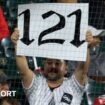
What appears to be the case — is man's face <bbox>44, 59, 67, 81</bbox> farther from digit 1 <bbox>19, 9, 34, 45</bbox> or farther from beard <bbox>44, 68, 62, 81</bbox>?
digit 1 <bbox>19, 9, 34, 45</bbox>

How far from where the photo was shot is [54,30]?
3061 mm

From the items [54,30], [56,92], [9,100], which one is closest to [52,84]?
[56,92]

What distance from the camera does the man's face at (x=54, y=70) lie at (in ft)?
10.3

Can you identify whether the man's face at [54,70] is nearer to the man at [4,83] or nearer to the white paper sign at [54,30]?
the white paper sign at [54,30]

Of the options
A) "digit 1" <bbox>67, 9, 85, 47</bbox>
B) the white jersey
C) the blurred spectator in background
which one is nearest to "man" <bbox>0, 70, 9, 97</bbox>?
the blurred spectator in background

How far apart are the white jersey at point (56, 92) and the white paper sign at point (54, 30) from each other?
7.3 inches

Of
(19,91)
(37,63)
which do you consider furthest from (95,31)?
(19,91)

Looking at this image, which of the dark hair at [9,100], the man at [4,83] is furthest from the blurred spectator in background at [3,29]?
the dark hair at [9,100]

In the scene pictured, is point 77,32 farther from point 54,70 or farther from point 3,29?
point 3,29

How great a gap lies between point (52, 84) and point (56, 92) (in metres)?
0.06

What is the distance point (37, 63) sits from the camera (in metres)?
3.68

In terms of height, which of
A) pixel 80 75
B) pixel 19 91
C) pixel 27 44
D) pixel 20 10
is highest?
pixel 20 10

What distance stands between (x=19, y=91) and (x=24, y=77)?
60cm

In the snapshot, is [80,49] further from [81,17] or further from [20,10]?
[20,10]
